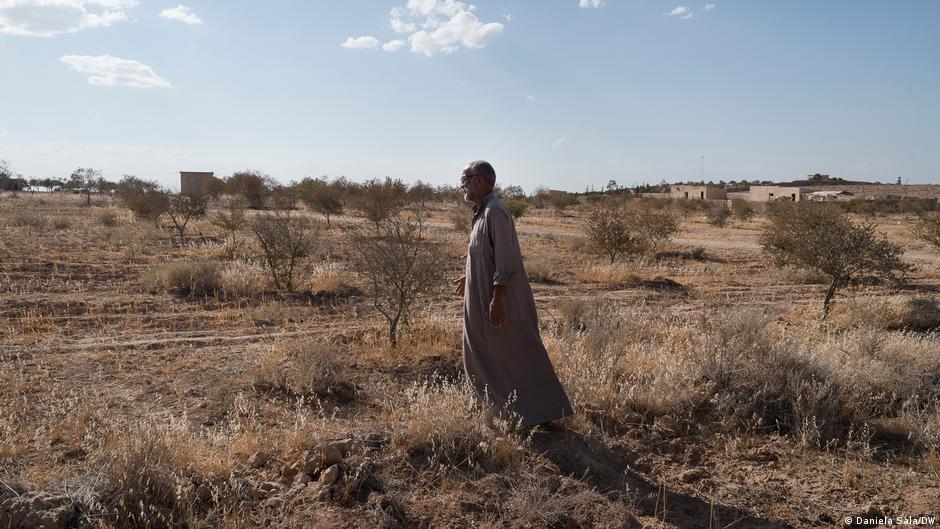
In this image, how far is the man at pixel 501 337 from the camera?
3615 mm

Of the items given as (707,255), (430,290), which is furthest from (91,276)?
(707,255)

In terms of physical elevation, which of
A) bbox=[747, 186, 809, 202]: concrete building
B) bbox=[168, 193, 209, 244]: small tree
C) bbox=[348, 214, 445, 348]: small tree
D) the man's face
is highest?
bbox=[747, 186, 809, 202]: concrete building

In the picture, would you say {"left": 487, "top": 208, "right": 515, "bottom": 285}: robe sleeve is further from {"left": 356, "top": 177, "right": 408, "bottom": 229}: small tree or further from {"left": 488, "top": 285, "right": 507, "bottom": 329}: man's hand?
{"left": 356, "top": 177, "right": 408, "bottom": 229}: small tree

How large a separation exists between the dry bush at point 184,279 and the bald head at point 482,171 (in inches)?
285

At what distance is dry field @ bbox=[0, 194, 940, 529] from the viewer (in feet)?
10.0

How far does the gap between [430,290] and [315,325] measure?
6.15 feet

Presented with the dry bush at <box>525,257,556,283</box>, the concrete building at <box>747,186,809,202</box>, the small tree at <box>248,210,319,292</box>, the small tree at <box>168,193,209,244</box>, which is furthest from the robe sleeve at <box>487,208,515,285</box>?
the concrete building at <box>747,186,809,202</box>

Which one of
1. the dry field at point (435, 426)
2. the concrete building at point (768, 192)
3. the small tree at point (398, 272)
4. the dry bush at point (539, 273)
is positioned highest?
the concrete building at point (768, 192)

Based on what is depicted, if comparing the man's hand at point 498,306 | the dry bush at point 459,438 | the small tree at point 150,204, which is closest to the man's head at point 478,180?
the man's hand at point 498,306

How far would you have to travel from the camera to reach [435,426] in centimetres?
362

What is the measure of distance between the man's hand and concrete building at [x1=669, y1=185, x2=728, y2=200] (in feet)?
171

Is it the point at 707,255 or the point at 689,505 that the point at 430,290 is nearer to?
the point at 689,505

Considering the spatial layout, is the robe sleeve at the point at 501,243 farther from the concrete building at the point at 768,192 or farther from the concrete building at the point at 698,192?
the concrete building at the point at 768,192

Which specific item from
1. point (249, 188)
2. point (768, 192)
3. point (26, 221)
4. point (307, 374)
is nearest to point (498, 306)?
point (307, 374)
